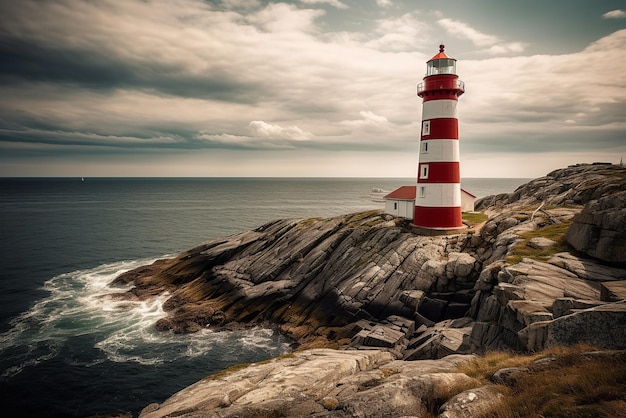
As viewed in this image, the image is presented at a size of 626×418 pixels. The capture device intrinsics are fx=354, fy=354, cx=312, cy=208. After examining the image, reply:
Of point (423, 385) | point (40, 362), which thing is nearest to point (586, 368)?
point (423, 385)

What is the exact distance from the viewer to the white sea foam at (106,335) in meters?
29.7

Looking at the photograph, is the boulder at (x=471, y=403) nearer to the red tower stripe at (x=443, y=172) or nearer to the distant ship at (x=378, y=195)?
the red tower stripe at (x=443, y=172)

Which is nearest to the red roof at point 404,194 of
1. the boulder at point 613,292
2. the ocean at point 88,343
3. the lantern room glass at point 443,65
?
the lantern room glass at point 443,65

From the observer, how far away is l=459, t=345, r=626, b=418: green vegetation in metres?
7.76

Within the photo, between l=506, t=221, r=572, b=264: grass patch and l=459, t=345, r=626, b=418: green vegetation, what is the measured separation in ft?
40.3

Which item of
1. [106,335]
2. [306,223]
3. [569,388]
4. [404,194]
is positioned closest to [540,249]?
[569,388]

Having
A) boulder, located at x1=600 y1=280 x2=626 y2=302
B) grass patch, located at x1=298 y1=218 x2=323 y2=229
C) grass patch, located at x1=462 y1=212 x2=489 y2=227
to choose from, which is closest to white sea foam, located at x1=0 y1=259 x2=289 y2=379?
grass patch, located at x1=298 y1=218 x2=323 y2=229

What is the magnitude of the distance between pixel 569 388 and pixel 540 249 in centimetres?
1705

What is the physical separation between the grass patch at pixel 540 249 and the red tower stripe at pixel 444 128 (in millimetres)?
11436

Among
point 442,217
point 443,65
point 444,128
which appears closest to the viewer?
point 443,65

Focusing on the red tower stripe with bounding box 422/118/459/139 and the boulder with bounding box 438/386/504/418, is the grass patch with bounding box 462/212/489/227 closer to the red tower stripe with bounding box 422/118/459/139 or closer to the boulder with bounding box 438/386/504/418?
the red tower stripe with bounding box 422/118/459/139

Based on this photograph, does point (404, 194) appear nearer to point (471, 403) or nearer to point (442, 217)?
point (442, 217)

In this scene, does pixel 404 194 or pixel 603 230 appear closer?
pixel 603 230

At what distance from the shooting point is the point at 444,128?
3362 cm
